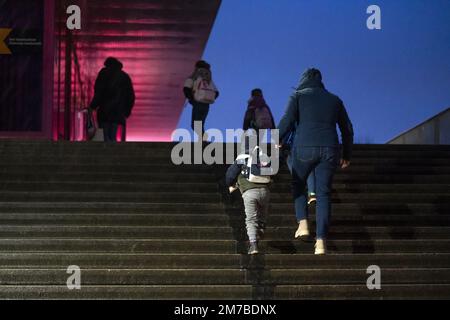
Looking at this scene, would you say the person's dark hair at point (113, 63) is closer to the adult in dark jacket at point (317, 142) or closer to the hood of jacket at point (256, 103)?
the hood of jacket at point (256, 103)

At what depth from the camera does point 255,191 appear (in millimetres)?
8875

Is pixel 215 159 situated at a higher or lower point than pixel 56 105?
lower

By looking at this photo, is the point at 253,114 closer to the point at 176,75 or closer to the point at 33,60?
the point at 33,60

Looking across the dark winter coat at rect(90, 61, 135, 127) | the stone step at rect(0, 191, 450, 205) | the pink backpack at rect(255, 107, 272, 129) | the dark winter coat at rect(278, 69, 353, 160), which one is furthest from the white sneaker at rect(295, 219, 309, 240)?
the dark winter coat at rect(90, 61, 135, 127)

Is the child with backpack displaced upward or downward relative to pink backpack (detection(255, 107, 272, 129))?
downward

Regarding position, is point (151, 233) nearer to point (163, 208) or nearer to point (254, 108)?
point (163, 208)

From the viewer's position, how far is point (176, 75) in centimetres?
2561

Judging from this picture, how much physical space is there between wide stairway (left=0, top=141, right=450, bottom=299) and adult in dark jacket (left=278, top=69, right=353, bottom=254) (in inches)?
17.0

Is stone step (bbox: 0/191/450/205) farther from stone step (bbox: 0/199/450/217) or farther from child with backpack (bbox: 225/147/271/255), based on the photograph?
child with backpack (bbox: 225/147/271/255)

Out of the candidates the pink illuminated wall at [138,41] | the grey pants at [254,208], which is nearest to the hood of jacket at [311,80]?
the grey pants at [254,208]

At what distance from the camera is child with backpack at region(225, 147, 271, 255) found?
886cm

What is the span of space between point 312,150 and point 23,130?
821cm
